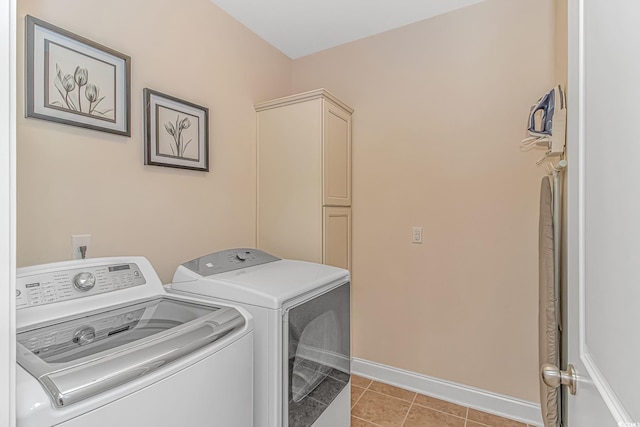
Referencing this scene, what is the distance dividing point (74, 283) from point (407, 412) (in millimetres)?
1981

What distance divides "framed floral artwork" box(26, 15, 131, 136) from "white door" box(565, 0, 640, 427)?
172cm

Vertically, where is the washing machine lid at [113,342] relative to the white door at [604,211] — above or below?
below

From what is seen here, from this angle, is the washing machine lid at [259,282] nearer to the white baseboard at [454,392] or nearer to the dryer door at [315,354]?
the dryer door at [315,354]

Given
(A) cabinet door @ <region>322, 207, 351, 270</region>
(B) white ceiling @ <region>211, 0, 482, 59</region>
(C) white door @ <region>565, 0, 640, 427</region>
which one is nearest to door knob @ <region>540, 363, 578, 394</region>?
(C) white door @ <region>565, 0, 640, 427</region>

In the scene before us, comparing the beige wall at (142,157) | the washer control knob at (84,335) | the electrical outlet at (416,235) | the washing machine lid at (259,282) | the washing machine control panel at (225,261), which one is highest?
the beige wall at (142,157)

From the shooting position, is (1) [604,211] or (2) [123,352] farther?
(2) [123,352]

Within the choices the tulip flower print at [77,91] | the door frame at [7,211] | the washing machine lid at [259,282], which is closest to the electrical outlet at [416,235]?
the washing machine lid at [259,282]

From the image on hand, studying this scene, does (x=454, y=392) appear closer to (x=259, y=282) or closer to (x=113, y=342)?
(x=259, y=282)

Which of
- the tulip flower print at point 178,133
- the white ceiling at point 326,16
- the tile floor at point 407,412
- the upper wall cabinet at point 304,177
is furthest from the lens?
the upper wall cabinet at point 304,177

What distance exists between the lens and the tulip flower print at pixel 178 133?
1.71 metres

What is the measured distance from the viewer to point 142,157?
158 cm

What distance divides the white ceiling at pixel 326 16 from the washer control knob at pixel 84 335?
198 centimetres

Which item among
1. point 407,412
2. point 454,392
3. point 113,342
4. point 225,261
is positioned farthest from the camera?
point 454,392

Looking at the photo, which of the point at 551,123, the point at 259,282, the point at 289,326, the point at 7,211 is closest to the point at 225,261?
the point at 259,282
